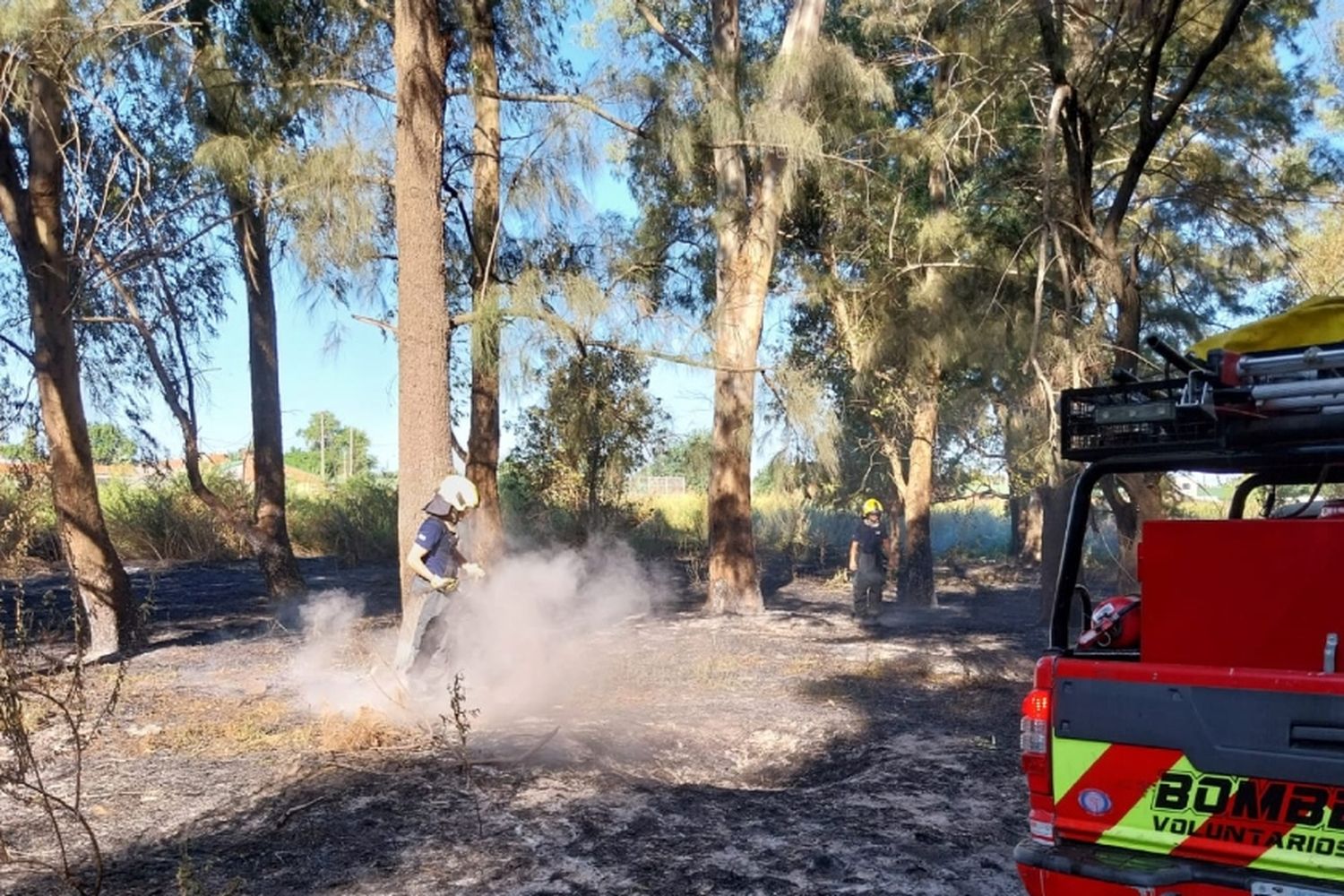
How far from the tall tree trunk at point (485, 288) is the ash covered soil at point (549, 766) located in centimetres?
146

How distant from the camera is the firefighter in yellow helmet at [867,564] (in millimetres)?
14414

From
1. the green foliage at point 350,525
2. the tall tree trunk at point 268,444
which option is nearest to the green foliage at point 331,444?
the green foliage at point 350,525

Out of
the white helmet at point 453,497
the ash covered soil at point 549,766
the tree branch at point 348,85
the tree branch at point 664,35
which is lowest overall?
the ash covered soil at point 549,766

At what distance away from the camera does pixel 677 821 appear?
18.2ft

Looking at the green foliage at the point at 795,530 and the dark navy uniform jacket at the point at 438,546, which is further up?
the dark navy uniform jacket at the point at 438,546

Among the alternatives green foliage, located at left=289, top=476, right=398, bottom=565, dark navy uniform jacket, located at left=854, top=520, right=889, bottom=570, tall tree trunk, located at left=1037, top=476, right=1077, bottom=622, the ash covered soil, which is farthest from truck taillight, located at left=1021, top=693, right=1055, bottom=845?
green foliage, located at left=289, top=476, right=398, bottom=565

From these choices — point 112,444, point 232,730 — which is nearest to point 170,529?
point 112,444

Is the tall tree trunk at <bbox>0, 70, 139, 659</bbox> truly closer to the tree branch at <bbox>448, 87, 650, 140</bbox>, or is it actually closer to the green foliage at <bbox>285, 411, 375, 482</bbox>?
the tree branch at <bbox>448, 87, 650, 140</bbox>

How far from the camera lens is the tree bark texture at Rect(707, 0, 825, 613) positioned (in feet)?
43.7

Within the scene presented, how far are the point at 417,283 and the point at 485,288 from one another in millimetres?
1149

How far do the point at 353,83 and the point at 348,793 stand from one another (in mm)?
6436

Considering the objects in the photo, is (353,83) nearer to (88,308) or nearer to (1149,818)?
(88,308)

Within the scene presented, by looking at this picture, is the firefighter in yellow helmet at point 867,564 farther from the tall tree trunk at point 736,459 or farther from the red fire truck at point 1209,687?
the red fire truck at point 1209,687

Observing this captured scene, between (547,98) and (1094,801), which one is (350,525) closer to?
(547,98)
